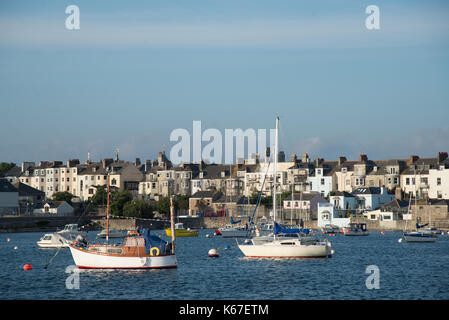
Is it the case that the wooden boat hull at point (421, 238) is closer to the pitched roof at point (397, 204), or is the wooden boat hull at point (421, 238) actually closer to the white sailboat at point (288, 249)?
the white sailboat at point (288, 249)

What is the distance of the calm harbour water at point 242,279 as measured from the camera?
151ft

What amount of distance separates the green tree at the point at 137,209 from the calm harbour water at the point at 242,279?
7008cm

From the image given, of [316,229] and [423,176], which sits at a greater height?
[423,176]

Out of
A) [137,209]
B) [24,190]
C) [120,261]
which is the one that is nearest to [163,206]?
[137,209]

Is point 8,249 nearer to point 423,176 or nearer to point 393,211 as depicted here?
point 393,211

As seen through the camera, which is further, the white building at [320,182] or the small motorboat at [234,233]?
the white building at [320,182]

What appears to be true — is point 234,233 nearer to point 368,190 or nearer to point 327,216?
point 327,216

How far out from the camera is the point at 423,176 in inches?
5733

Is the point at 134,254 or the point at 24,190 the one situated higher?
the point at 24,190

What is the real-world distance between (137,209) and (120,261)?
9159 cm

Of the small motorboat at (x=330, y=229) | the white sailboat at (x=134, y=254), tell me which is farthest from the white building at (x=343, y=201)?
the white sailboat at (x=134, y=254)

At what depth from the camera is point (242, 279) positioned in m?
53.4
